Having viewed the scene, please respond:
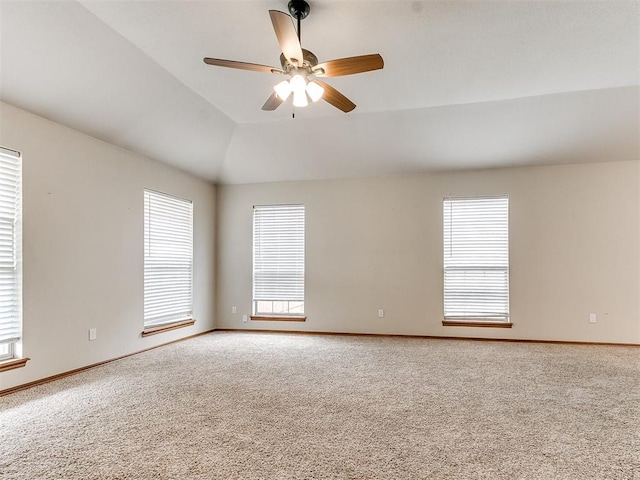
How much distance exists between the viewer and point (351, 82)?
4.08 m

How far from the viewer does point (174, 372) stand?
4.11m

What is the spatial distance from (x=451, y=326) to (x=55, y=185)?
530cm

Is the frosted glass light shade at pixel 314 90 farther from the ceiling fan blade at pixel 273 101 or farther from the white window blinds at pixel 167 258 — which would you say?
the white window blinds at pixel 167 258

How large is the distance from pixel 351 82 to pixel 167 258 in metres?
3.43

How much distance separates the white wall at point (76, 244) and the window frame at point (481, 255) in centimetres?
414

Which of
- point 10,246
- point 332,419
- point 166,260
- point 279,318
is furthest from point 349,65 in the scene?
point 279,318

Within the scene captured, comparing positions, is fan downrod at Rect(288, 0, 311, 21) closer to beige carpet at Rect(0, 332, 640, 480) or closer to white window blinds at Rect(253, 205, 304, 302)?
beige carpet at Rect(0, 332, 640, 480)

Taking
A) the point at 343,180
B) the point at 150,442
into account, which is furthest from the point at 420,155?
the point at 150,442

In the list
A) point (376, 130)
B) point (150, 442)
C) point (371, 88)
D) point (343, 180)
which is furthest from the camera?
point (343, 180)

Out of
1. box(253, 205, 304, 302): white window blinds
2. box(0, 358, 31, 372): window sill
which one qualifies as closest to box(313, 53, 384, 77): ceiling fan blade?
box(0, 358, 31, 372): window sill

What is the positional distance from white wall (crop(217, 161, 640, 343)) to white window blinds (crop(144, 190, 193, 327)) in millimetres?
843

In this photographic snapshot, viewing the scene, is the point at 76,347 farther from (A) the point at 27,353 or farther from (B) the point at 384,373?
(B) the point at 384,373

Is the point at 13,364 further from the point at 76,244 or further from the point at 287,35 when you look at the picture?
the point at 287,35

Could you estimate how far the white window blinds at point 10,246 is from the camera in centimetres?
346
